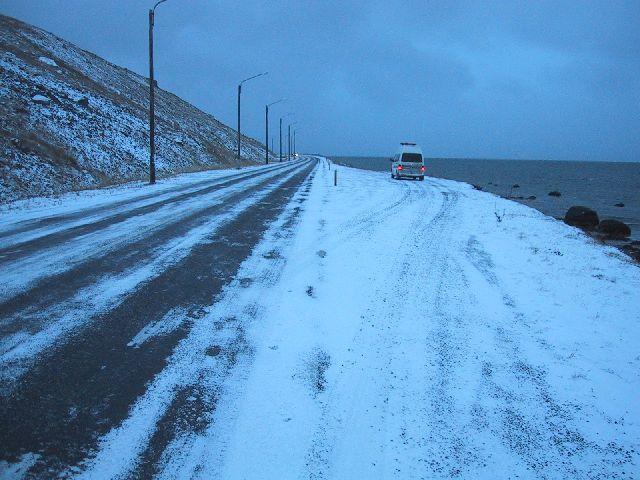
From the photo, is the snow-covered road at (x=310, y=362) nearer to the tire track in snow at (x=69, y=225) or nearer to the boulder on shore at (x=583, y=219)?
the tire track in snow at (x=69, y=225)

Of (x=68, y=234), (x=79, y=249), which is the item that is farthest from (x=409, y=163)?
(x=79, y=249)

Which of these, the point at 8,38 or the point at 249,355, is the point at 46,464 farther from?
the point at 8,38

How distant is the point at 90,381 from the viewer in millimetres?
3674

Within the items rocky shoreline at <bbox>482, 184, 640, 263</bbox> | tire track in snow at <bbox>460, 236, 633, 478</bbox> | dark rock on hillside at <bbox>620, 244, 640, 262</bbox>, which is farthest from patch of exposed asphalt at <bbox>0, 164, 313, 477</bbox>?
rocky shoreline at <bbox>482, 184, 640, 263</bbox>

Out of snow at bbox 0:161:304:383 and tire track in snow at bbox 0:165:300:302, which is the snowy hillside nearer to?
tire track in snow at bbox 0:165:300:302

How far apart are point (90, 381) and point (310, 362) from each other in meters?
1.89

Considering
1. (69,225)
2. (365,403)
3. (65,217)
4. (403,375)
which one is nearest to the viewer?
(365,403)

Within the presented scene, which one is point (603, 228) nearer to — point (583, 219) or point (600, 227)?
point (600, 227)

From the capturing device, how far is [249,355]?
428 cm

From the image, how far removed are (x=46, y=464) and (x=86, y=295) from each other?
3.25m

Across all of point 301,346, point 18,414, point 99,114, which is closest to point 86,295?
point 18,414

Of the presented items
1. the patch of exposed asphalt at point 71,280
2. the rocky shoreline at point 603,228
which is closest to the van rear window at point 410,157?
the rocky shoreline at point 603,228

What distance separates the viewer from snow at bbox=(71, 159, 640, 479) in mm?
2984

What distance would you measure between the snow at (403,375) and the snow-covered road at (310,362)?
0.8 inches
